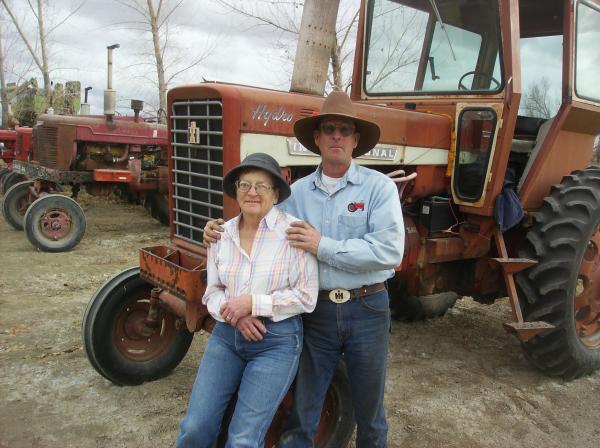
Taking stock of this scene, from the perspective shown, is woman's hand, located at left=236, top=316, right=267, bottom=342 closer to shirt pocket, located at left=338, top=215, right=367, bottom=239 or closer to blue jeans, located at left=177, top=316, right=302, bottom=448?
blue jeans, located at left=177, top=316, right=302, bottom=448

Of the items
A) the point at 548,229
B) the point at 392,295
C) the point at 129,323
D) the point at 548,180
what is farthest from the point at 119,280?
the point at 548,180

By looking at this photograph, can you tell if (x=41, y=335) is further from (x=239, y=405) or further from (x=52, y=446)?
(x=239, y=405)

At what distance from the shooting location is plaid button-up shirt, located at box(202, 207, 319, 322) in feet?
7.11

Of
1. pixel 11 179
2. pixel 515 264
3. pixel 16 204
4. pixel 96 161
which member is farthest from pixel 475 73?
pixel 11 179

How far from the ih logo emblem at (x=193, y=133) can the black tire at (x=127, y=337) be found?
85 cm

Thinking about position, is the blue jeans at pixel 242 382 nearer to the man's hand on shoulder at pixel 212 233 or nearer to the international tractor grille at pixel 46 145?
the man's hand on shoulder at pixel 212 233

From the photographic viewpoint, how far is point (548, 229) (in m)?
3.69

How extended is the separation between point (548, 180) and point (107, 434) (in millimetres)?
3268

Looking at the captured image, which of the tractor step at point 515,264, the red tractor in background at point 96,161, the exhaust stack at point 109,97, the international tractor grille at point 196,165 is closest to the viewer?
the international tractor grille at point 196,165

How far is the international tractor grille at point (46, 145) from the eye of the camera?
852 centimetres

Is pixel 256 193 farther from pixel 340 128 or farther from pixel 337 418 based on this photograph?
pixel 337 418

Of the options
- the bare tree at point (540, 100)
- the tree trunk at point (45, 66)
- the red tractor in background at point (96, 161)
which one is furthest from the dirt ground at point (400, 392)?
the tree trunk at point (45, 66)

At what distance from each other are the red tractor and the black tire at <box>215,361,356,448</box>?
0.82 metres

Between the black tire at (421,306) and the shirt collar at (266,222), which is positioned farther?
the black tire at (421,306)
